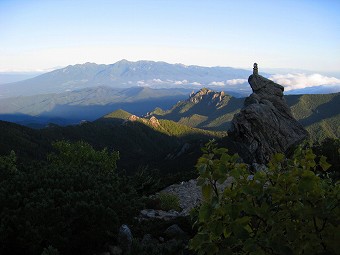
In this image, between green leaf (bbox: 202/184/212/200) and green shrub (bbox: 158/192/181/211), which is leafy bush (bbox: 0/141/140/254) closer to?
green leaf (bbox: 202/184/212/200)

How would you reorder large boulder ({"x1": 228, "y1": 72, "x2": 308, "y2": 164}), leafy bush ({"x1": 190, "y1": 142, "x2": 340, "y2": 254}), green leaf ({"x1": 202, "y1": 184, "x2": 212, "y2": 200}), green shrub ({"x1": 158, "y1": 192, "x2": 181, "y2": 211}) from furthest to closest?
1. large boulder ({"x1": 228, "y1": 72, "x2": 308, "y2": 164})
2. green shrub ({"x1": 158, "y1": 192, "x2": 181, "y2": 211})
3. green leaf ({"x1": 202, "y1": 184, "x2": 212, "y2": 200})
4. leafy bush ({"x1": 190, "y1": 142, "x2": 340, "y2": 254})

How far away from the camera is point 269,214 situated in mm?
3652

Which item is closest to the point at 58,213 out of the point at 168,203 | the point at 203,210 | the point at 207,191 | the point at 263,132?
the point at 207,191

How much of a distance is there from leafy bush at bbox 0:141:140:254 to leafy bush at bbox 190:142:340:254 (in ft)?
23.1

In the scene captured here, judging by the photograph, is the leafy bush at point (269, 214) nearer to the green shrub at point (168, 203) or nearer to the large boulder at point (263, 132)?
the green shrub at point (168, 203)

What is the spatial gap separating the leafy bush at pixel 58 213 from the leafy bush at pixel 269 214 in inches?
277

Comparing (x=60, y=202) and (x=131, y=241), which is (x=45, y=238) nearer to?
(x=60, y=202)

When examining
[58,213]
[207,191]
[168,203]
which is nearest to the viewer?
[207,191]

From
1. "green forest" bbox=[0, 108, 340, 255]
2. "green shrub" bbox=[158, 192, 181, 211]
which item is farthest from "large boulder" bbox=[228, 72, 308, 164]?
"green shrub" bbox=[158, 192, 181, 211]

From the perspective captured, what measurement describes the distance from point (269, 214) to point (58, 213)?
777 centimetres

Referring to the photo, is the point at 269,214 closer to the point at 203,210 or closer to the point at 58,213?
the point at 203,210

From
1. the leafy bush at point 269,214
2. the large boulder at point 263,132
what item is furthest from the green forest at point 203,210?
the large boulder at point 263,132

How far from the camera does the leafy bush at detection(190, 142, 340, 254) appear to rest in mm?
3449

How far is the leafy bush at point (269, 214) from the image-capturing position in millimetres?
3449
